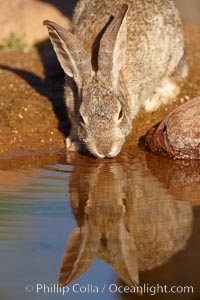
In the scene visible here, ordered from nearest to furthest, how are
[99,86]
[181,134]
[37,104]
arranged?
[99,86] < [181,134] < [37,104]

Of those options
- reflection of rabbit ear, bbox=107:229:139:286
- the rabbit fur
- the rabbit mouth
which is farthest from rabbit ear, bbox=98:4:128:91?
reflection of rabbit ear, bbox=107:229:139:286

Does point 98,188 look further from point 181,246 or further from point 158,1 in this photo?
point 158,1

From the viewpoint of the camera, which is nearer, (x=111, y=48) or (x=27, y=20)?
(x=111, y=48)

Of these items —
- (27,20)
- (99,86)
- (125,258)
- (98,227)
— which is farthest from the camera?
(27,20)

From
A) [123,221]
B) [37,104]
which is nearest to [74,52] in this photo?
[37,104]

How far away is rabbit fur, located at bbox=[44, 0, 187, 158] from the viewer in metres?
6.78

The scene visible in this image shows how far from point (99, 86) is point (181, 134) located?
2.80 ft

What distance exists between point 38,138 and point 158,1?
6.69ft

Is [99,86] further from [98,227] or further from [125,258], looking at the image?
[125,258]

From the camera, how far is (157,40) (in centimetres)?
843

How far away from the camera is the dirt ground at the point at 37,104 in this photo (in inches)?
305

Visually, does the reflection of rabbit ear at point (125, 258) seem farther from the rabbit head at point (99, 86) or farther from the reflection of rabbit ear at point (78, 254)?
the rabbit head at point (99, 86)

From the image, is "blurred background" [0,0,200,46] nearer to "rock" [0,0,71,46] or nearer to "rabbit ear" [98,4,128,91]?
"rock" [0,0,71,46]

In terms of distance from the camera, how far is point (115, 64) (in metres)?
7.10
